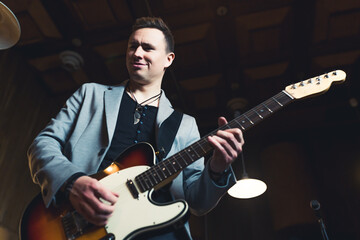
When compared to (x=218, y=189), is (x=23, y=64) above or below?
above

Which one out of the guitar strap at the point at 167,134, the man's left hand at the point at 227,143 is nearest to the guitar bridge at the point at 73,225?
the guitar strap at the point at 167,134

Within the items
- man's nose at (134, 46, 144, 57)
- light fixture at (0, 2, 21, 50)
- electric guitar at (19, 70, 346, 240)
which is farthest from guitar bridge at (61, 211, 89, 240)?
light fixture at (0, 2, 21, 50)

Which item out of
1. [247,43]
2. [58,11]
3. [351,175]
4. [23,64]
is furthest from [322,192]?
[23,64]

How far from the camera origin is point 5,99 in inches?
134

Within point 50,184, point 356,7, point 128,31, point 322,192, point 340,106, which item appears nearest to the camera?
point 50,184

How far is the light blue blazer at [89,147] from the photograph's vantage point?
1172 millimetres

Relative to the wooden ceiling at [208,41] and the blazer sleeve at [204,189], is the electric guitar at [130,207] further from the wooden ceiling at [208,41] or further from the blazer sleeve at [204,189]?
the wooden ceiling at [208,41]

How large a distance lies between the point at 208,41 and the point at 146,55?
1.88 metres

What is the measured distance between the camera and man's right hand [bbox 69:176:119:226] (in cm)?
103

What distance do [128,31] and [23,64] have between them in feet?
4.75

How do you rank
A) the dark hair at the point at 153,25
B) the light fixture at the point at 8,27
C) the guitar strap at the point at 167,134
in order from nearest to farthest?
1. the guitar strap at the point at 167,134
2. the dark hair at the point at 153,25
3. the light fixture at the point at 8,27

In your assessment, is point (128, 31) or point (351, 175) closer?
point (128, 31)

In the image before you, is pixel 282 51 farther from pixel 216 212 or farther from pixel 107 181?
pixel 107 181

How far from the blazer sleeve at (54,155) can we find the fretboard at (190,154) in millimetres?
267
